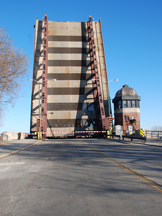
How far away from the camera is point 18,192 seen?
558cm

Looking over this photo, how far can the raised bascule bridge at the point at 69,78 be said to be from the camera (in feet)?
148

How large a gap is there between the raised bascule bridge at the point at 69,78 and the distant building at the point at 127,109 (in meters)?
17.0

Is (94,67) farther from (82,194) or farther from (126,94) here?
(82,194)

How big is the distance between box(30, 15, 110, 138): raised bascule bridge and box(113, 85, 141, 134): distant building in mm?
16988

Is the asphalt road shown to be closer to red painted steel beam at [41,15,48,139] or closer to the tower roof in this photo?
red painted steel beam at [41,15,48,139]

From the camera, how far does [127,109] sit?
63750 millimetres

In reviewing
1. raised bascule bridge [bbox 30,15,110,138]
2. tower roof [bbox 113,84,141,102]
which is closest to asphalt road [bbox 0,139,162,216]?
raised bascule bridge [bbox 30,15,110,138]

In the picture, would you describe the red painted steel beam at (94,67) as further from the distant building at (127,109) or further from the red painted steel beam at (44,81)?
the distant building at (127,109)

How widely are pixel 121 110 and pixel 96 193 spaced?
59547 millimetres

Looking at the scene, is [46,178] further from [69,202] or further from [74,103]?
[74,103]

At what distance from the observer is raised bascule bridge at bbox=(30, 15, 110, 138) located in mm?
45250

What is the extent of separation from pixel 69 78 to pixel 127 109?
23.7 m

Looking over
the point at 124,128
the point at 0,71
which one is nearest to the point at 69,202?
the point at 0,71

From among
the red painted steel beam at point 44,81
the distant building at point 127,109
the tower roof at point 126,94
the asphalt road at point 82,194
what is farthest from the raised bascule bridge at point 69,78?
the asphalt road at point 82,194
